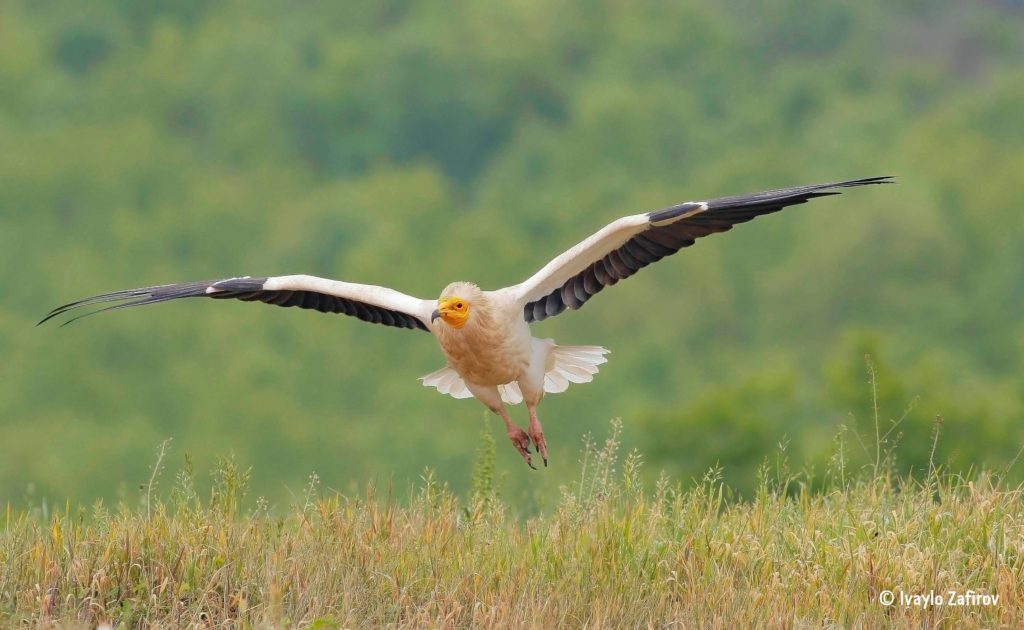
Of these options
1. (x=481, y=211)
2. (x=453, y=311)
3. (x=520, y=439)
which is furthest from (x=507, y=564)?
(x=481, y=211)

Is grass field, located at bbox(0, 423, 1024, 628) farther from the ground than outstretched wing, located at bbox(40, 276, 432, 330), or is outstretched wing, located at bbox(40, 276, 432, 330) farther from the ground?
outstretched wing, located at bbox(40, 276, 432, 330)

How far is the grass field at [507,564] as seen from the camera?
5.58 meters

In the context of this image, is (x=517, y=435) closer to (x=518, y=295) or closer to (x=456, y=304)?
(x=518, y=295)

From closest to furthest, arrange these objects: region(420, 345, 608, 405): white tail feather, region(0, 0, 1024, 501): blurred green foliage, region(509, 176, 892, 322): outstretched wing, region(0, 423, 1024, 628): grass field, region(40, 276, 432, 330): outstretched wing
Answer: region(0, 423, 1024, 628): grass field < region(509, 176, 892, 322): outstretched wing < region(40, 276, 432, 330): outstretched wing < region(420, 345, 608, 405): white tail feather < region(0, 0, 1024, 501): blurred green foliage

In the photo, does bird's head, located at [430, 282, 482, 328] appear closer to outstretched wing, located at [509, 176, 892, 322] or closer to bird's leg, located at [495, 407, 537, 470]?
outstretched wing, located at [509, 176, 892, 322]

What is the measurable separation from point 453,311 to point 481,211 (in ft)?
189

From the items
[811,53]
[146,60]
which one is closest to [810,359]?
[811,53]

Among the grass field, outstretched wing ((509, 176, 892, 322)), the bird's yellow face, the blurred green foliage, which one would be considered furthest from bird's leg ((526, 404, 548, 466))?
the blurred green foliage

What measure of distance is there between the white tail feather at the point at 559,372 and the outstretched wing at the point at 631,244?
647mm

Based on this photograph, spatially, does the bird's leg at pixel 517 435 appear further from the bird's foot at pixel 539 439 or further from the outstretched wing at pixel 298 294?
the outstretched wing at pixel 298 294

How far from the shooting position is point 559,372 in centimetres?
910

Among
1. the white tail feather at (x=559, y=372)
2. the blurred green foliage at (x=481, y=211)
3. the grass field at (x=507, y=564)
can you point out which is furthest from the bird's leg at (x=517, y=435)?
the blurred green foliage at (x=481, y=211)

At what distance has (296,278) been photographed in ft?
27.5

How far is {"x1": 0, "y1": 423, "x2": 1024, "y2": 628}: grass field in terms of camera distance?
5578mm
